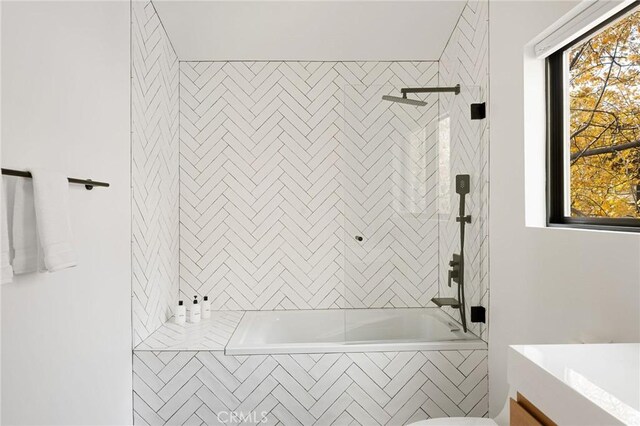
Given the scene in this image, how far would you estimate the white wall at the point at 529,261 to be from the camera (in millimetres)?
1473

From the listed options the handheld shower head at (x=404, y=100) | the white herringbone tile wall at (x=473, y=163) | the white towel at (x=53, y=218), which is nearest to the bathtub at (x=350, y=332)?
the white herringbone tile wall at (x=473, y=163)

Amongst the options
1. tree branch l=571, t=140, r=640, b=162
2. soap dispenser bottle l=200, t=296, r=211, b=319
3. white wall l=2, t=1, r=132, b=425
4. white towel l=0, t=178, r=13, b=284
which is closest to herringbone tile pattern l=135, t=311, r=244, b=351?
soap dispenser bottle l=200, t=296, r=211, b=319

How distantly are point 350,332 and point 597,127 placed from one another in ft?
5.55

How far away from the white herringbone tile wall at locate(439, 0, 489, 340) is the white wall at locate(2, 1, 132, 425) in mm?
1823

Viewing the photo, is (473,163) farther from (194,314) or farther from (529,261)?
(194,314)

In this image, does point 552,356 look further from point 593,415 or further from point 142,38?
point 142,38

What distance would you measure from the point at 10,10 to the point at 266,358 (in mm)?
1891

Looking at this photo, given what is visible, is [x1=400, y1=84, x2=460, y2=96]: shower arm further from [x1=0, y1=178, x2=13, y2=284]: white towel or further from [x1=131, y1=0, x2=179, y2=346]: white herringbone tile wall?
[x1=0, y1=178, x2=13, y2=284]: white towel

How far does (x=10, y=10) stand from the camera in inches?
57.5

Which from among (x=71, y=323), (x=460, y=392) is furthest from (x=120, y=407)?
(x=460, y=392)

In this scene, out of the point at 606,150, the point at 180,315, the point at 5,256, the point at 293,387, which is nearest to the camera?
the point at 5,256

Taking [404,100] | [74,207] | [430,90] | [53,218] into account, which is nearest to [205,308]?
[74,207]

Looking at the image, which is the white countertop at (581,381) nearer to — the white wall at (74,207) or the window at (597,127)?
the window at (597,127)

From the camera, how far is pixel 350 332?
2.73 metres
